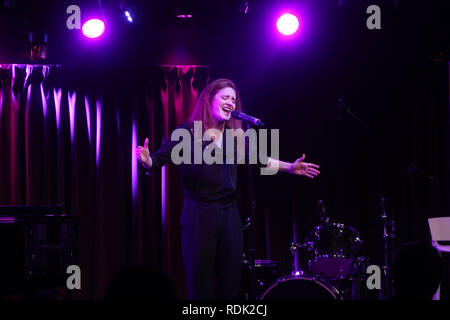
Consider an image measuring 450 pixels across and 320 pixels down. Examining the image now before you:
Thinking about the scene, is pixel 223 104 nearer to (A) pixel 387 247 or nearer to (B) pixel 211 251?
(B) pixel 211 251

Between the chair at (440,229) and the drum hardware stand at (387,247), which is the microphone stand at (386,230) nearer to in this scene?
the drum hardware stand at (387,247)

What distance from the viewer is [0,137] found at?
5.50m

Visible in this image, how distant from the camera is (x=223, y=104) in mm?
3594

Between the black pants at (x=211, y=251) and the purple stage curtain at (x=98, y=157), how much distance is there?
2359mm

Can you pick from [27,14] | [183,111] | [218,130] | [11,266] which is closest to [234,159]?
[218,130]

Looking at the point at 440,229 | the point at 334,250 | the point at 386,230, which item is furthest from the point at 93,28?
the point at 440,229

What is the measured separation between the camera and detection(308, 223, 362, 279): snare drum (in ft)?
15.3

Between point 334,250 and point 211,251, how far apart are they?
6.00ft

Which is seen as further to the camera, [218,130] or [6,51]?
[6,51]

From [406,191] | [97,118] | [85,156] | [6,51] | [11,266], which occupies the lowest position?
[11,266]

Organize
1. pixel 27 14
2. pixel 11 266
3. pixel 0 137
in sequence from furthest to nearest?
pixel 0 137 < pixel 27 14 < pixel 11 266

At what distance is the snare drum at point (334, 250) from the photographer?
15.3 ft

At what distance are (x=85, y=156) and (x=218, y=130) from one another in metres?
2.47

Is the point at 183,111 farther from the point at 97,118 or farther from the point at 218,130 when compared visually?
the point at 218,130
